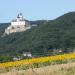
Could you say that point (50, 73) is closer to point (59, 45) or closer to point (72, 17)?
point (59, 45)

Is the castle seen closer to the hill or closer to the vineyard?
the hill

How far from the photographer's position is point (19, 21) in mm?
169875

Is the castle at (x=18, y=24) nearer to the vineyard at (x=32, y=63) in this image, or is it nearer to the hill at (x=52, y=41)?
the hill at (x=52, y=41)

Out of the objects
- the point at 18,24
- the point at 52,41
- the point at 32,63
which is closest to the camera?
the point at 32,63

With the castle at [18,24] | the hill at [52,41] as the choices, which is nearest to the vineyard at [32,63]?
the hill at [52,41]

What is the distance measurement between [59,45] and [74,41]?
124 inches

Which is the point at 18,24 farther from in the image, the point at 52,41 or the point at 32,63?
the point at 32,63

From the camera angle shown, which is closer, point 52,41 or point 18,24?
point 52,41

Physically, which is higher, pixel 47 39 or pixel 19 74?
pixel 19 74

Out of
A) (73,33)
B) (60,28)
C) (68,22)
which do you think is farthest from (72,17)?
(73,33)

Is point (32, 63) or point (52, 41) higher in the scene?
point (32, 63)

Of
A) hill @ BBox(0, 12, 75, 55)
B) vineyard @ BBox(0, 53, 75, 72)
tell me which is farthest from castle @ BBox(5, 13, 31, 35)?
vineyard @ BBox(0, 53, 75, 72)

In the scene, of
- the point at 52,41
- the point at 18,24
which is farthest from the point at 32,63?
the point at 18,24

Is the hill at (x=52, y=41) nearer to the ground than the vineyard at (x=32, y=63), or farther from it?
nearer to the ground
